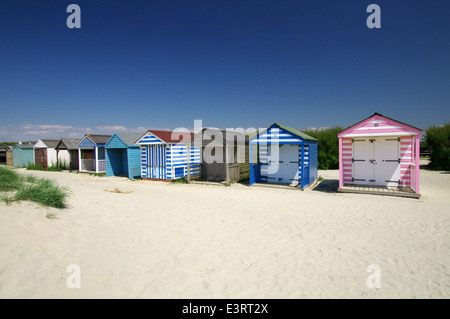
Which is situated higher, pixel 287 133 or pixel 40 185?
pixel 287 133

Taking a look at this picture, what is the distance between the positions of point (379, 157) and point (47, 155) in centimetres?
2624

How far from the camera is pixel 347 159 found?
12086 millimetres

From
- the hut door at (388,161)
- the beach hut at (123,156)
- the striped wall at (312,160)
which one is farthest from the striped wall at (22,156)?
the hut door at (388,161)

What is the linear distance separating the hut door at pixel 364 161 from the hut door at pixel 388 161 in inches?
9.2

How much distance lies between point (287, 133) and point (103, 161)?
47.3 feet

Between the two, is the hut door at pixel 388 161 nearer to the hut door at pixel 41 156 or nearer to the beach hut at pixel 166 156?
the beach hut at pixel 166 156

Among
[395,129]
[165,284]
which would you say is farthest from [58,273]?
[395,129]

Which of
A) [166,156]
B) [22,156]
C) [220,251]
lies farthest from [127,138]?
[22,156]

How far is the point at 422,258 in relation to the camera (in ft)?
15.4

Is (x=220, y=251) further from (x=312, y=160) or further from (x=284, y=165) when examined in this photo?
Result: (x=312, y=160)
